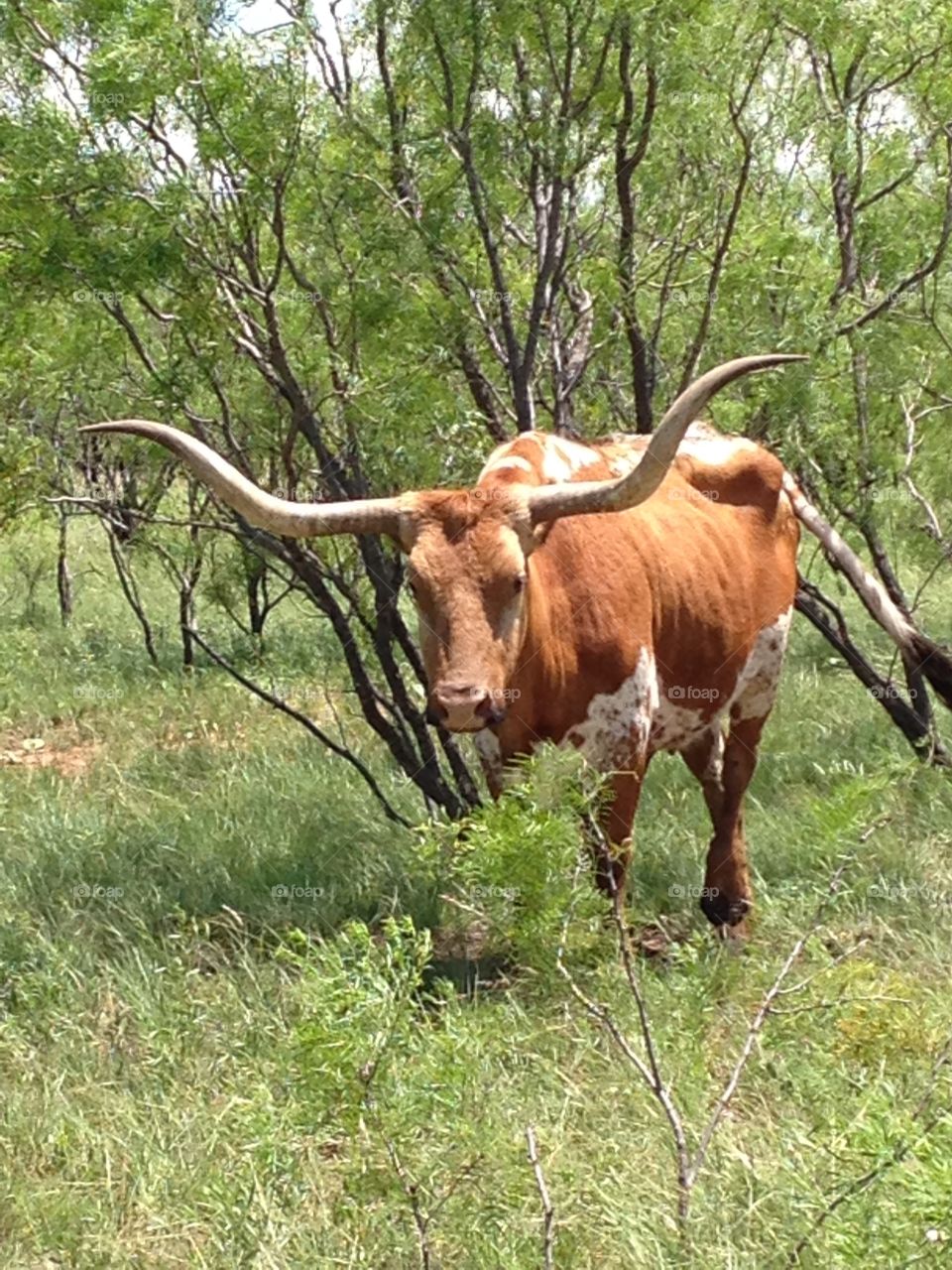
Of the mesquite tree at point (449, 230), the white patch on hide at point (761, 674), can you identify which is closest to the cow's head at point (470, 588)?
the mesquite tree at point (449, 230)

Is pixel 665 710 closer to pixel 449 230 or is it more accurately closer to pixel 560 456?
pixel 560 456

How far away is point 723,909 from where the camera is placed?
209 inches

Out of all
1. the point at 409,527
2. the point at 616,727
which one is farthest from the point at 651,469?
the point at 616,727

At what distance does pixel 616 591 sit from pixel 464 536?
757mm

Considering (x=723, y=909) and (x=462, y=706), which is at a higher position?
(x=462, y=706)

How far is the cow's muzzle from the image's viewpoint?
12.9 ft

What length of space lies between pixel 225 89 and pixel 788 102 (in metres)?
2.83

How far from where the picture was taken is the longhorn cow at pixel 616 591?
4.14 m

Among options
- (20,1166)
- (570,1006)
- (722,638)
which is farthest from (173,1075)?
(722,638)

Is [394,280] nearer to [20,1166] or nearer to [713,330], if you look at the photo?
[713,330]

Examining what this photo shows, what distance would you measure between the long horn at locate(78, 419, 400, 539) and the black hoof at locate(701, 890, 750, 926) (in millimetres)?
1930

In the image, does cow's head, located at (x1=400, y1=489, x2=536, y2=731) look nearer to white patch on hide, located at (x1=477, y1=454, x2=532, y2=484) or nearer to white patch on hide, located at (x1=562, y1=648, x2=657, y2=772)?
white patch on hide, located at (x1=477, y1=454, x2=532, y2=484)

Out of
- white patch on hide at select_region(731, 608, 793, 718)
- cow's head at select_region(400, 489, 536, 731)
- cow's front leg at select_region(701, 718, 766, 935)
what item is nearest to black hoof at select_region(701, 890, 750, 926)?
cow's front leg at select_region(701, 718, 766, 935)

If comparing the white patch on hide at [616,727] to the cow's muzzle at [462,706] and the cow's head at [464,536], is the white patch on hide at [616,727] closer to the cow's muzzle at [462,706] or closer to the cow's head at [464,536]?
the cow's head at [464,536]
